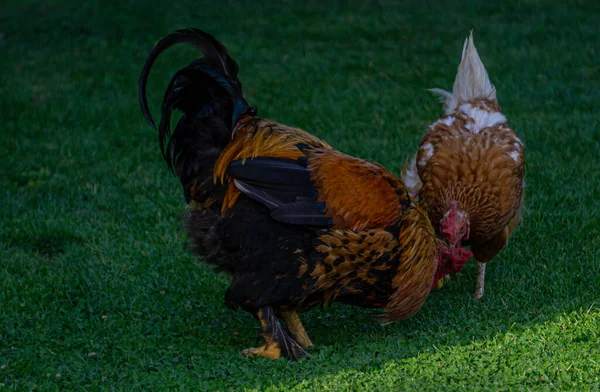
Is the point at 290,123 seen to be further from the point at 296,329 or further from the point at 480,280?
the point at 296,329

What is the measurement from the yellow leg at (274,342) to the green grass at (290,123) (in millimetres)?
134

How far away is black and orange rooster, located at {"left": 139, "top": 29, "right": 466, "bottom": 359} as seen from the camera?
15.9 feet

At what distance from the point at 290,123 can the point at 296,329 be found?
4.67 metres

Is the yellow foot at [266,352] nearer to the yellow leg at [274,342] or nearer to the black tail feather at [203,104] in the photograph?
the yellow leg at [274,342]

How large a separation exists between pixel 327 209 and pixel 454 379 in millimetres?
1274

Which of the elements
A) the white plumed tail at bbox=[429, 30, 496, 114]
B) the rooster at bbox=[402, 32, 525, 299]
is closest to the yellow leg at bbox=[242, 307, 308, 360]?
the rooster at bbox=[402, 32, 525, 299]

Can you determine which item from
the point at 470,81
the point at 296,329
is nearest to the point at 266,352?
the point at 296,329

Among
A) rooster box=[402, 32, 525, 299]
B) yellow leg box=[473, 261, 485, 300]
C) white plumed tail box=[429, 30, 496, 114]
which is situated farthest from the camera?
white plumed tail box=[429, 30, 496, 114]

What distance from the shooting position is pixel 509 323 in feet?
17.2

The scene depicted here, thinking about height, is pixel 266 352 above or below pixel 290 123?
below

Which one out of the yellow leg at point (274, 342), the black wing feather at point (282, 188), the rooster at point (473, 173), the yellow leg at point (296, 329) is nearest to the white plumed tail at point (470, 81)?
the rooster at point (473, 173)

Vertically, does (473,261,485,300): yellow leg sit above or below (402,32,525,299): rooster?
below

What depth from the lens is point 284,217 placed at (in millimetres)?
4793

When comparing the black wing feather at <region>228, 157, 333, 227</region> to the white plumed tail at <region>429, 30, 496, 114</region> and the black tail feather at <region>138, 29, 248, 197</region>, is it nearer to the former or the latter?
the black tail feather at <region>138, 29, 248, 197</region>
